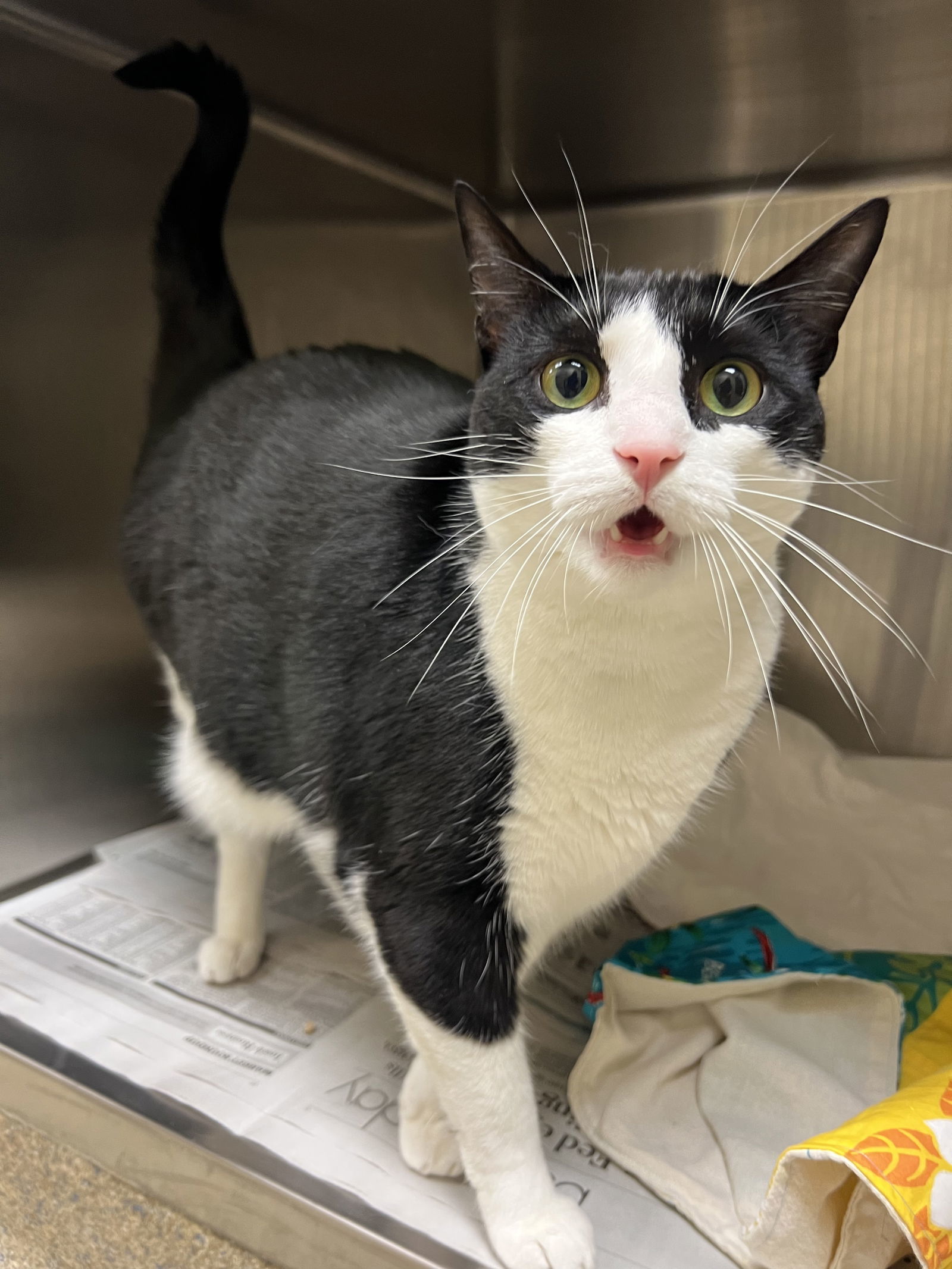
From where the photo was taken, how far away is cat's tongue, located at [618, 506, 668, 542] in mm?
545

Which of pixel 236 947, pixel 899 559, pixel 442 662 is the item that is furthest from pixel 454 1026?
pixel 899 559

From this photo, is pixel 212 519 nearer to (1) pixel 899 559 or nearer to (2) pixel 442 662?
(2) pixel 442 662

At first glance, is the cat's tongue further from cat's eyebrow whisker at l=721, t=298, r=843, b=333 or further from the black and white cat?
cat's eyebrow whisker at l=721, t=298, r=843, b=333

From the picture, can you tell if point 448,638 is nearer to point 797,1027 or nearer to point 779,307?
point 779,307

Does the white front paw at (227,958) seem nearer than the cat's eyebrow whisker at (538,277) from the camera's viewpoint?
No

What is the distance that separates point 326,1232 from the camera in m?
Result: 0.69

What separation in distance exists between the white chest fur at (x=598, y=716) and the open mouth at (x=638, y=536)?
0.25 ft

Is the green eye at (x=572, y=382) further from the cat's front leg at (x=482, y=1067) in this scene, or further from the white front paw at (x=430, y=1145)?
the white front paw at (x=430, y=1145)

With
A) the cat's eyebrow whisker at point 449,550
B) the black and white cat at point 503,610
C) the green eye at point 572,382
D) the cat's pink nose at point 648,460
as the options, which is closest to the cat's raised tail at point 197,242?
the black and white cat at point 503,610

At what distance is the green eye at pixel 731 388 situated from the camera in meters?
0.59

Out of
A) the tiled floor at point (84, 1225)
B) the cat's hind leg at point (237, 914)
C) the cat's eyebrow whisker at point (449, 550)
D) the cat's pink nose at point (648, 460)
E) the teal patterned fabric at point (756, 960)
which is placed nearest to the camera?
the cat's pink nose at point (648, 460)

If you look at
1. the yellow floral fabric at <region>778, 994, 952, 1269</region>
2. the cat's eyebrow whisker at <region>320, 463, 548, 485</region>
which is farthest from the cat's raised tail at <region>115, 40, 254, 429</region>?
the yellow floral fabric at <region>778, 994, 952, 1269</region>

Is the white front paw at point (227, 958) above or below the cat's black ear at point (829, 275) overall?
below

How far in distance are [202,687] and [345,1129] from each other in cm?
44
